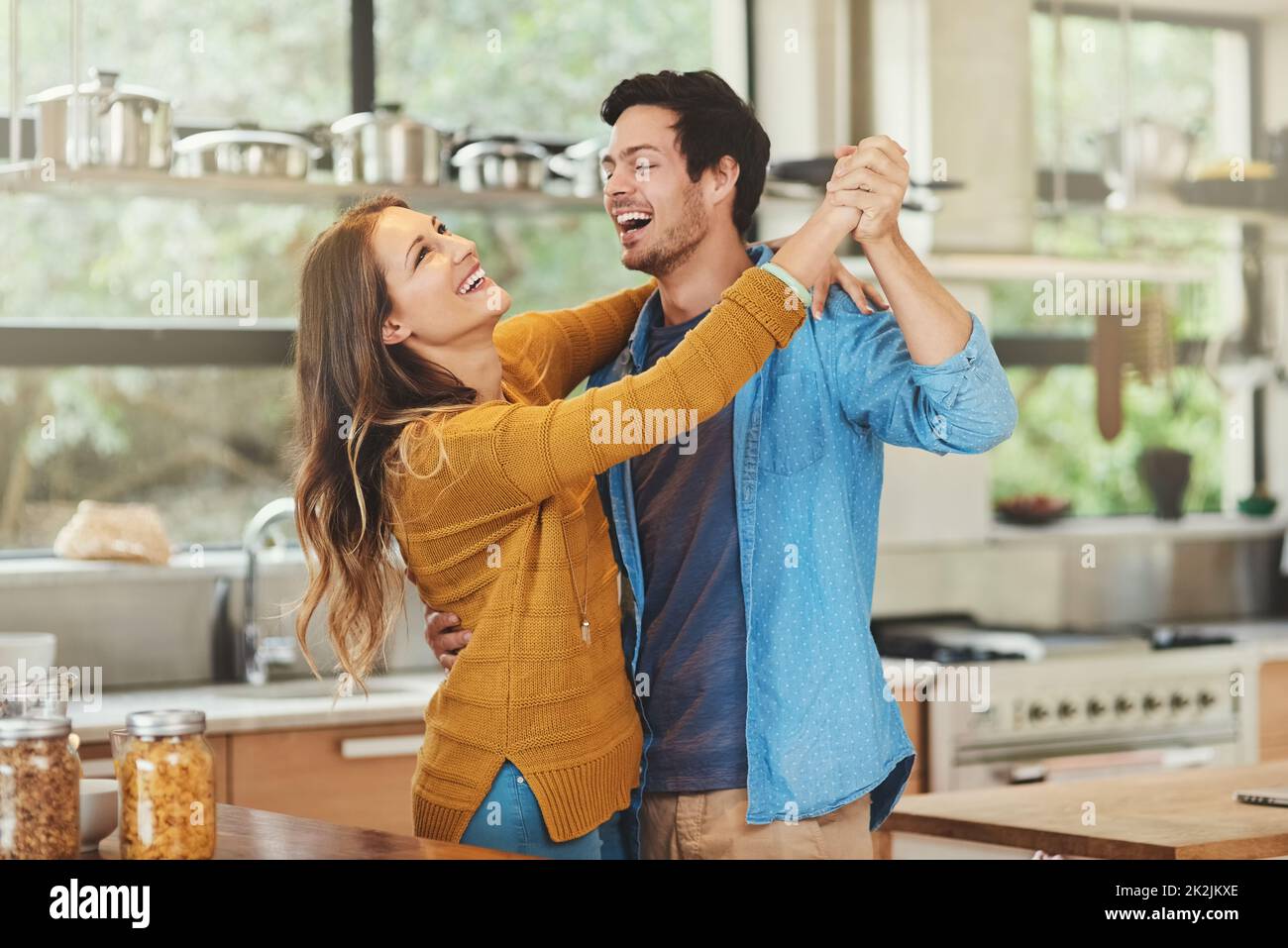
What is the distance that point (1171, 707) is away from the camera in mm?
3848

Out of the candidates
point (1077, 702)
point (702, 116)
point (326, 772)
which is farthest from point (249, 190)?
point (1077, 702)

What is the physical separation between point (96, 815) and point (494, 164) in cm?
223

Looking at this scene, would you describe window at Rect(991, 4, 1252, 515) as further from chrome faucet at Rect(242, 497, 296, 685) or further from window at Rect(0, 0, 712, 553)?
chrome faucet at Rect(242, 497, 296, 685)

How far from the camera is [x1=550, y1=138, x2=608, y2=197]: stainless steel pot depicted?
362cm

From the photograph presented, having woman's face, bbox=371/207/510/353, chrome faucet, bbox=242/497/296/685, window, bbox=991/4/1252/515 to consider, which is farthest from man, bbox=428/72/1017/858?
window, bbox=991/4/1252/515

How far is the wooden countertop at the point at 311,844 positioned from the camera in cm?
157

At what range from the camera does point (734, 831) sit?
6.40 feet

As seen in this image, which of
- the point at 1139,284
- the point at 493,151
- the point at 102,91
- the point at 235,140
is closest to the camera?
the point at 102,91

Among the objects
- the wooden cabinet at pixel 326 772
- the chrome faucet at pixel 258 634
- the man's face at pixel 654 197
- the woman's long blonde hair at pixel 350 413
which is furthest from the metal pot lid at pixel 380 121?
the woman's long blonde hair at pixel 350 413

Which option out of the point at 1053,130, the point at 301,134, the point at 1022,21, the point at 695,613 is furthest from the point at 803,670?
the point at 1053,130

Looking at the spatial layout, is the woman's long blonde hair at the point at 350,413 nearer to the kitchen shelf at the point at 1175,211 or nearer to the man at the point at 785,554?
the man at the point at 785,554

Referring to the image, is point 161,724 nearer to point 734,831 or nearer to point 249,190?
point 734,831
